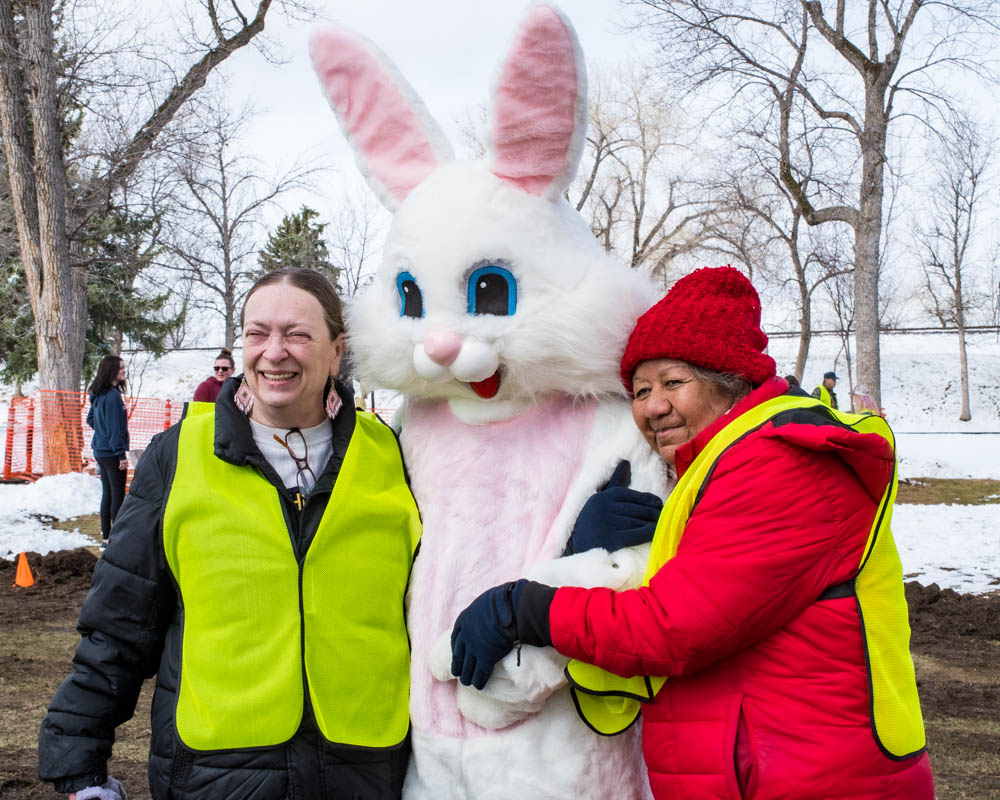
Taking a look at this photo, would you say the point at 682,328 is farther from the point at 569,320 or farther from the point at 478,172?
the point at 478,172

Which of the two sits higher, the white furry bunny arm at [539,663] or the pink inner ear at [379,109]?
the pink inner ear at [379,109]

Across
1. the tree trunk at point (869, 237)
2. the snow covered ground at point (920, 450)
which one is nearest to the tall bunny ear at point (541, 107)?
the snow covered ground at point (920, 450)

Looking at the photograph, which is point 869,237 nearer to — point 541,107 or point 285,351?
point 541,107

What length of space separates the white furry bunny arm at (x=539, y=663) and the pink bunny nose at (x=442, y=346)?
1.77ft

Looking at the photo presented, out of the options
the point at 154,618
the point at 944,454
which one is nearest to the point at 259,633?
the point at 154,618

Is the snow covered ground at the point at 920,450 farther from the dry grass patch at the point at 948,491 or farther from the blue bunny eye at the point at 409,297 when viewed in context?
the dry grass patch at the point at 948,491

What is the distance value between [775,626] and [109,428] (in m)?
8.64

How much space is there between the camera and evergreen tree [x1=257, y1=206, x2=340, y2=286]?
27.3 m

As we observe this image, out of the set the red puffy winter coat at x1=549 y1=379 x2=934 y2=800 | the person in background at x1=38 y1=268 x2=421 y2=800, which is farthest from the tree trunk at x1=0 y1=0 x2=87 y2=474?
the red puffy winter coat at x1=549 y1=379 x2=934 y2=800

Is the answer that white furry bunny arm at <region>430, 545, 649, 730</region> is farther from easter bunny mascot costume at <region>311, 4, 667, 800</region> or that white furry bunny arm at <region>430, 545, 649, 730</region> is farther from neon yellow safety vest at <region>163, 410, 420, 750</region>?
neon yellow safety vest at <region>163, 410, 420, 750</region>

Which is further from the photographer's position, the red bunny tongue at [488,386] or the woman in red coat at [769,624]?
Answer: the red bunny tongue at [488,386]

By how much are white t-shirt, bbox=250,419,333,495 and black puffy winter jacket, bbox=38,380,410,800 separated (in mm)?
86

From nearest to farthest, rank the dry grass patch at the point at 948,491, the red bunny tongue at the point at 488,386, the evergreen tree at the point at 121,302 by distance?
the red bunny tongue at the point at 488,386 → the dry grass patch at the point at 948,491 → the evergreen tree at the point at 121,302

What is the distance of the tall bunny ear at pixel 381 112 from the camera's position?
2.33 m
